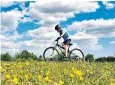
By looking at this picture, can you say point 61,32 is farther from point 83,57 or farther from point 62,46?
point 83,57

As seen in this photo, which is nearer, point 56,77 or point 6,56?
point 56,77

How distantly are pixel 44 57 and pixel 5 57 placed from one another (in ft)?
7.68

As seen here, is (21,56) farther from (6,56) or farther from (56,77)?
(56,77)

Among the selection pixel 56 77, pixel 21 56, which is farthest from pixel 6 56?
pixel 56 77

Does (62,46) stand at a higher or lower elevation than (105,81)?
higher

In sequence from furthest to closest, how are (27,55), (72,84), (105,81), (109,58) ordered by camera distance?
1. (27,55)
2. (109,58)
3. (105,81)
4. (72,84)

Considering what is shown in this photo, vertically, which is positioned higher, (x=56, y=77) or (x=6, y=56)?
(x=6, y=56)

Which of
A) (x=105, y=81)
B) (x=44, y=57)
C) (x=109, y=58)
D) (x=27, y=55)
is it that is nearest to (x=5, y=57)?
(x=27, y=55)

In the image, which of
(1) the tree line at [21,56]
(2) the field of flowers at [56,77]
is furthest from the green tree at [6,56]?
(2) the field of flowers at [56,77]

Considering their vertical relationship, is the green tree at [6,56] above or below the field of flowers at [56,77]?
above

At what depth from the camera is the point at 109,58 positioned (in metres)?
16.3

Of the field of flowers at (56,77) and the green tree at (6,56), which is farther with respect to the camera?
the green tree at (6,56)

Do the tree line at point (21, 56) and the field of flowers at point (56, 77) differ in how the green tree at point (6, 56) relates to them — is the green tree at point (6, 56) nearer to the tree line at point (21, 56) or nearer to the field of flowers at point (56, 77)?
the tree line at point (21, 56)

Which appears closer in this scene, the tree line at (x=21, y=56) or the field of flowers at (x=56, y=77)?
the field of flowers at (x=56, y=77)
